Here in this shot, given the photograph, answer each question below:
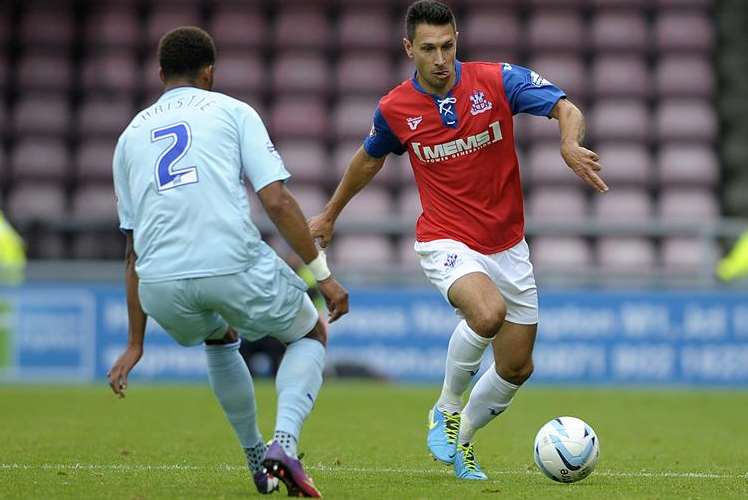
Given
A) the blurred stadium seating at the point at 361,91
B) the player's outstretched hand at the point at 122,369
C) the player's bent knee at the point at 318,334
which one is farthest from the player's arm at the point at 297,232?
the blurred stadium seating at the point at 361,91

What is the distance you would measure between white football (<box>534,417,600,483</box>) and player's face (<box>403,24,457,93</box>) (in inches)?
71.0

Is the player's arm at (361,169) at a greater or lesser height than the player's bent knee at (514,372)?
greater

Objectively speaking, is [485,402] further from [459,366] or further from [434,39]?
[434,39]

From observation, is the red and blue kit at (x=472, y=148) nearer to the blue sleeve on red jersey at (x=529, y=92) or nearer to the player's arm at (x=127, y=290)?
the blue sleeve on red jersey at (x=529, y=92)

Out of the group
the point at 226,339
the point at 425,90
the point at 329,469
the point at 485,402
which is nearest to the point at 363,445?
the point at 329,469

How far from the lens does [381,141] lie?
689 centimetres

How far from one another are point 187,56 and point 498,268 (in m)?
2.16

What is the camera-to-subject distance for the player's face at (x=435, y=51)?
21.5 feet

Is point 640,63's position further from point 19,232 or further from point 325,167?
point 19,232

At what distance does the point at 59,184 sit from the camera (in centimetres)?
1855

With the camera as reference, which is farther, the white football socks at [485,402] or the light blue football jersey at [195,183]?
the white football socks at [485,402]

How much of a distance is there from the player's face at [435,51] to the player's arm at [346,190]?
0.57m

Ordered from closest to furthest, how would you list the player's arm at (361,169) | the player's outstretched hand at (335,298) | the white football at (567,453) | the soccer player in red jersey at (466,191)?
1. the player's outstretched hand at (335,298)
2. the white football at (567,453)
3. the soccer player in red jersey at (466,191)
4. the player's arm at (361,169)

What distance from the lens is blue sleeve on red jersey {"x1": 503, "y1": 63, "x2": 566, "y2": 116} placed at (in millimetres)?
6500
